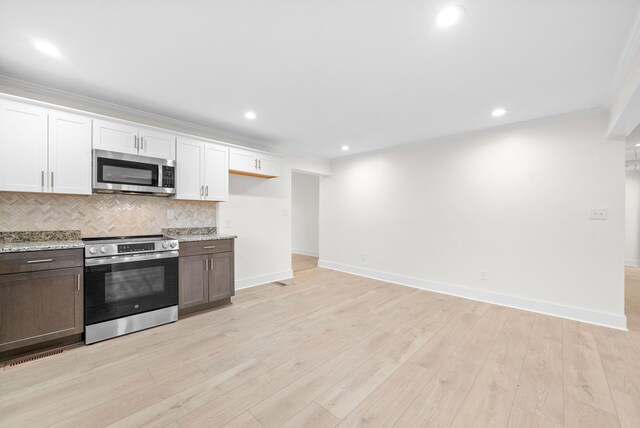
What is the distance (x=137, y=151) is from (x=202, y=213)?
4.09 feet

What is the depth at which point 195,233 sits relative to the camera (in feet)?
12.7

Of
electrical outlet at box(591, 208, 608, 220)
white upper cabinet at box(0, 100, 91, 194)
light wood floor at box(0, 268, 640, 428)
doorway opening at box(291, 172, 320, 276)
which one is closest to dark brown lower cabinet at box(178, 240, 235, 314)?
light wood floor at box(0, 268, 640, 428)

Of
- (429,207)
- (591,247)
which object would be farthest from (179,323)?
(591,247)

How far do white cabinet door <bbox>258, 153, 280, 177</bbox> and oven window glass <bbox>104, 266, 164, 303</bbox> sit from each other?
2102 mm

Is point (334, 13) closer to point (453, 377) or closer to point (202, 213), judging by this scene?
point (453, 377)

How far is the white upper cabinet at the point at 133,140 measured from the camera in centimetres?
280

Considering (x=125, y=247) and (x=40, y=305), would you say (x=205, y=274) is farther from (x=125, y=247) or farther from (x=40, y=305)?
(x=40, y=305)

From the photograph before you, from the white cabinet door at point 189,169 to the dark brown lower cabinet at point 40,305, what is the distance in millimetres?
1367

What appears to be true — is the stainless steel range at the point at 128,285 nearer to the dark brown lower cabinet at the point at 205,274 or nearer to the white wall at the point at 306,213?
the dark brown lower cabinet at the point at 205,274

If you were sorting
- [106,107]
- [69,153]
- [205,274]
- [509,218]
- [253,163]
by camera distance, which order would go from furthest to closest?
1. [253,163]
2. [509,218]
3. [205,274]
4. [106,107]
5. [69,153]

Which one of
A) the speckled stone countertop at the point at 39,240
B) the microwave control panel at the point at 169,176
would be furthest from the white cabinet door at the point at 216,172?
the speckled stone countertop at the point at 39,240

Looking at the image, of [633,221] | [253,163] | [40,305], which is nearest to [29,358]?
[40,305]

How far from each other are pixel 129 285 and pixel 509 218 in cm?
495

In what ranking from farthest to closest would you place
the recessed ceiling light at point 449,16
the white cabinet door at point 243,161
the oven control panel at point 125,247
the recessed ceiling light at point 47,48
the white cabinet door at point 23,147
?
the white cabinet door at point 243,161 < the oven control panel at point 125,247 < the white cabinet door at point 23,147 < the recessed ceiling light at point 47,48 < the recessed ceiling light at point 449,16
